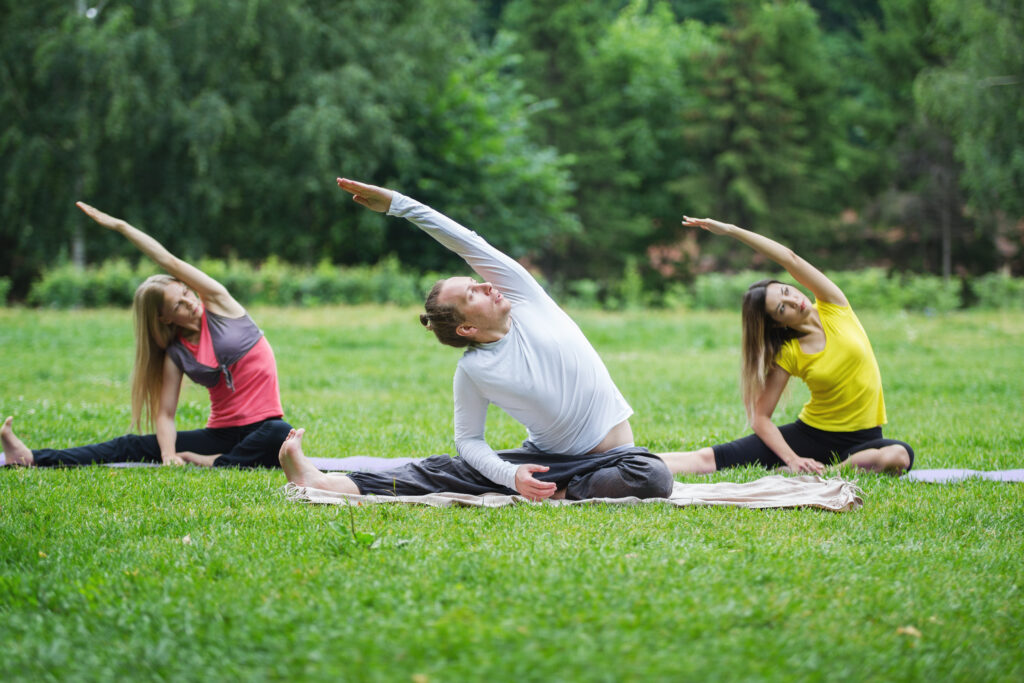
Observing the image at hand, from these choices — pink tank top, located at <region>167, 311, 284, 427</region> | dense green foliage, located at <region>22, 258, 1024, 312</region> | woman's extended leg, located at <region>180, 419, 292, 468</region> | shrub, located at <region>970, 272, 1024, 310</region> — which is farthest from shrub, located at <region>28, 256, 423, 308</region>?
woman's extended leg, located at <region>180, 419, 292, 468</region>

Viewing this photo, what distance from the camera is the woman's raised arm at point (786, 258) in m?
5.53

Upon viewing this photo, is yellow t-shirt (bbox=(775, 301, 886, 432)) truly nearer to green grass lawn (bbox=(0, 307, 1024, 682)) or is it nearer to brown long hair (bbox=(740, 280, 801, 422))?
brown long hair (bbox=(740, 280, 801, 422))

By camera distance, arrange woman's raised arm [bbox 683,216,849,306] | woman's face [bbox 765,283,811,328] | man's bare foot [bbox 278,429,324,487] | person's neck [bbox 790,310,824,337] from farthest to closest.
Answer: person's neck [bbox 790,310,824,337] → woman's face [bbox 765,283,811,328] → woman's raised arm [bbox 683,216,849,306] → man's bare foot [bbox 278,429,324,487]

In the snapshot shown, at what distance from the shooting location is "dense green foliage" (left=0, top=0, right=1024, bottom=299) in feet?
75.7

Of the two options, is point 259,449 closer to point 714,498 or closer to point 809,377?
point 714,498

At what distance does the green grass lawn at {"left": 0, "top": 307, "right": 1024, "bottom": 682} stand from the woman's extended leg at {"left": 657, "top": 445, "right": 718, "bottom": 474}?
23 centimetres

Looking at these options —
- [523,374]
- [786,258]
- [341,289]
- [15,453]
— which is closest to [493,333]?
[523,374]

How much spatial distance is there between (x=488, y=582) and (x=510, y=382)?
1383mm

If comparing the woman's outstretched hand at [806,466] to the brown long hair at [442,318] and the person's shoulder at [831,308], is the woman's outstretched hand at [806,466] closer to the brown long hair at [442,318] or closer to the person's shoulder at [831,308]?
the person's shoulder at [831,308]

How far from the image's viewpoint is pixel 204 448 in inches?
251

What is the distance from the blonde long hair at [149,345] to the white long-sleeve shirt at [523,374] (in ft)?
6.70

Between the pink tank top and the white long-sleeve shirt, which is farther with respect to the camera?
the pink tank top

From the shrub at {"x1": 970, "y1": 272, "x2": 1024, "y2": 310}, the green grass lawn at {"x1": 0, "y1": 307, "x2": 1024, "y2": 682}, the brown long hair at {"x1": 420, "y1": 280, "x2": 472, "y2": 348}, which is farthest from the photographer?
the shrub at {"x1": 970, "y1": 272, "x2": 1024, "y2": 310}

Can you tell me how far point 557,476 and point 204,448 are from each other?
8.61ft
